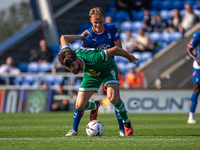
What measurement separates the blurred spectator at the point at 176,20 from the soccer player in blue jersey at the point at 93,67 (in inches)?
490

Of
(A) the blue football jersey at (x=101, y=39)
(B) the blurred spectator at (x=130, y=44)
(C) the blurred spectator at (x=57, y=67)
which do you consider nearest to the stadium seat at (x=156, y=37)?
(B) the blurred spectator at (x=130, y=44)

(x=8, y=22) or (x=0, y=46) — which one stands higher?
(x=8, y=22)

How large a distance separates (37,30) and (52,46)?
5.43ft

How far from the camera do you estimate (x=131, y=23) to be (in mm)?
19781

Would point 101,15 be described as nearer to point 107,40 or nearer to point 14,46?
point 107,40

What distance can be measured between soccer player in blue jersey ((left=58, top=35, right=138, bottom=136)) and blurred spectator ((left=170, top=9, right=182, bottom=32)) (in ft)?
40.8

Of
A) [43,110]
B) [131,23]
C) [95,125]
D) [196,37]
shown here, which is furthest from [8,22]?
[95,125]

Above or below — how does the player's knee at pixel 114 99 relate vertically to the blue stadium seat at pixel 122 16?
A: below

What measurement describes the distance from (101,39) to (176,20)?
12.3 metres

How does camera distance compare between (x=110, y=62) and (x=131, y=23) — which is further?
(x=131, y=23)

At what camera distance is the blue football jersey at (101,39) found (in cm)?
635

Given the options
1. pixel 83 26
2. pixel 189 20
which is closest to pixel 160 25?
pixel 189 20

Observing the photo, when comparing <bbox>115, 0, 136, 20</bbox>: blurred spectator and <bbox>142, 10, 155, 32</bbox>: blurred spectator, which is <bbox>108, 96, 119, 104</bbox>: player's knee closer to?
<bbox>142, 10, 155, 32</bbox>: blurred spectator

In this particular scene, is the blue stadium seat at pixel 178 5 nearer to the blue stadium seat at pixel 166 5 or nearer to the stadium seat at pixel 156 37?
the blue stadium seat at pixel 166 5
